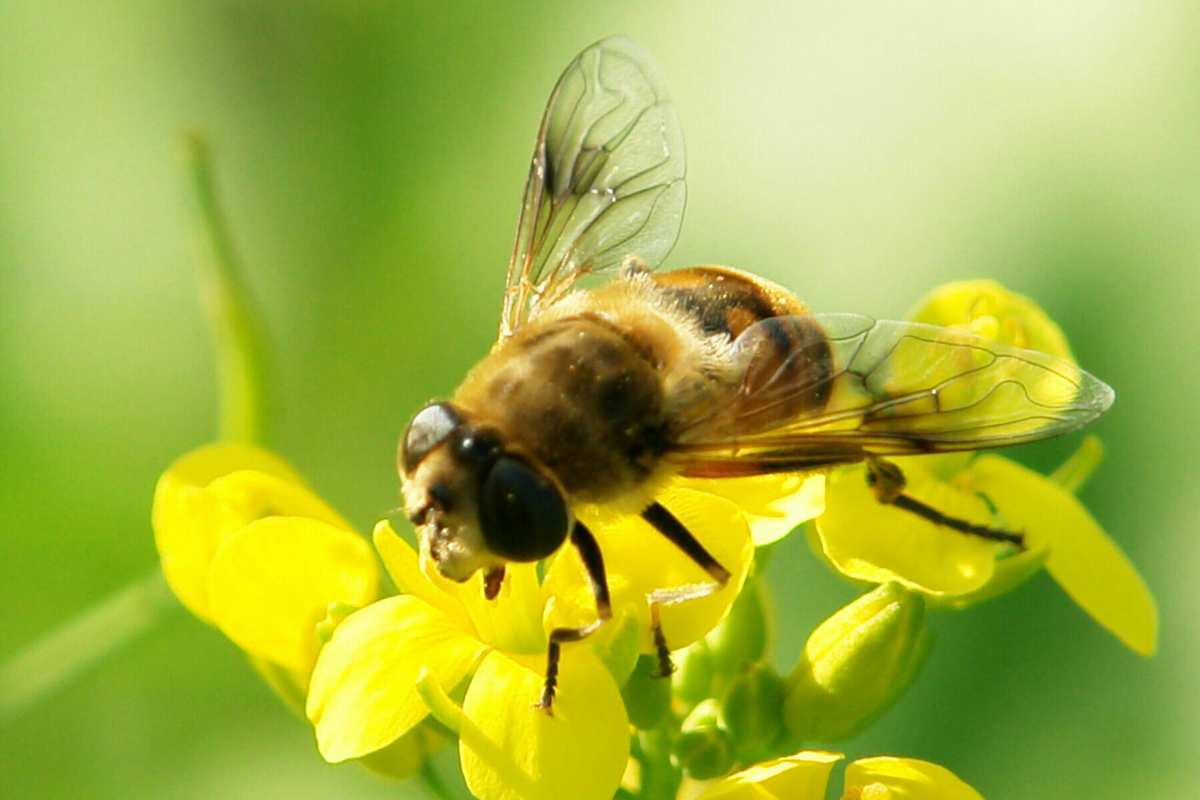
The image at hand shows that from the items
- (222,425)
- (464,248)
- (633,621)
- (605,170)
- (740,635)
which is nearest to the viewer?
(633,621)

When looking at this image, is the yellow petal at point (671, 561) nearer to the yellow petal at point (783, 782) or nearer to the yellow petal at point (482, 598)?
the yellow petal at point (482, 598)

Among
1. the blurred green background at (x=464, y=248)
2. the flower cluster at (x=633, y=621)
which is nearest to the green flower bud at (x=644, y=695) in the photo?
the flower cluster at (x=633, y=621)

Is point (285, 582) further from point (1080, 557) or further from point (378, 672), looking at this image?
point (1080, 557)

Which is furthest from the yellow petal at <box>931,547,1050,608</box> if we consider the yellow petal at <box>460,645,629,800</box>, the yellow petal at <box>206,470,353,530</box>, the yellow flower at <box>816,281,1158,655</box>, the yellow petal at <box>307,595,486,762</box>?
the yellow petal at <box>206,470,353,530</box>

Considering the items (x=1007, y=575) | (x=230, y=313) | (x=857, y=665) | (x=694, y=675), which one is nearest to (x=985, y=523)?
(x=1007, y=575)

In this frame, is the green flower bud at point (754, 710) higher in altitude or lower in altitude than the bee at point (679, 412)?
lower

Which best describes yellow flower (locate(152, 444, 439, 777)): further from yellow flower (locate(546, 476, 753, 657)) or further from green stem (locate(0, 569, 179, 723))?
green stem (locate(0, 569, 179, 723))
